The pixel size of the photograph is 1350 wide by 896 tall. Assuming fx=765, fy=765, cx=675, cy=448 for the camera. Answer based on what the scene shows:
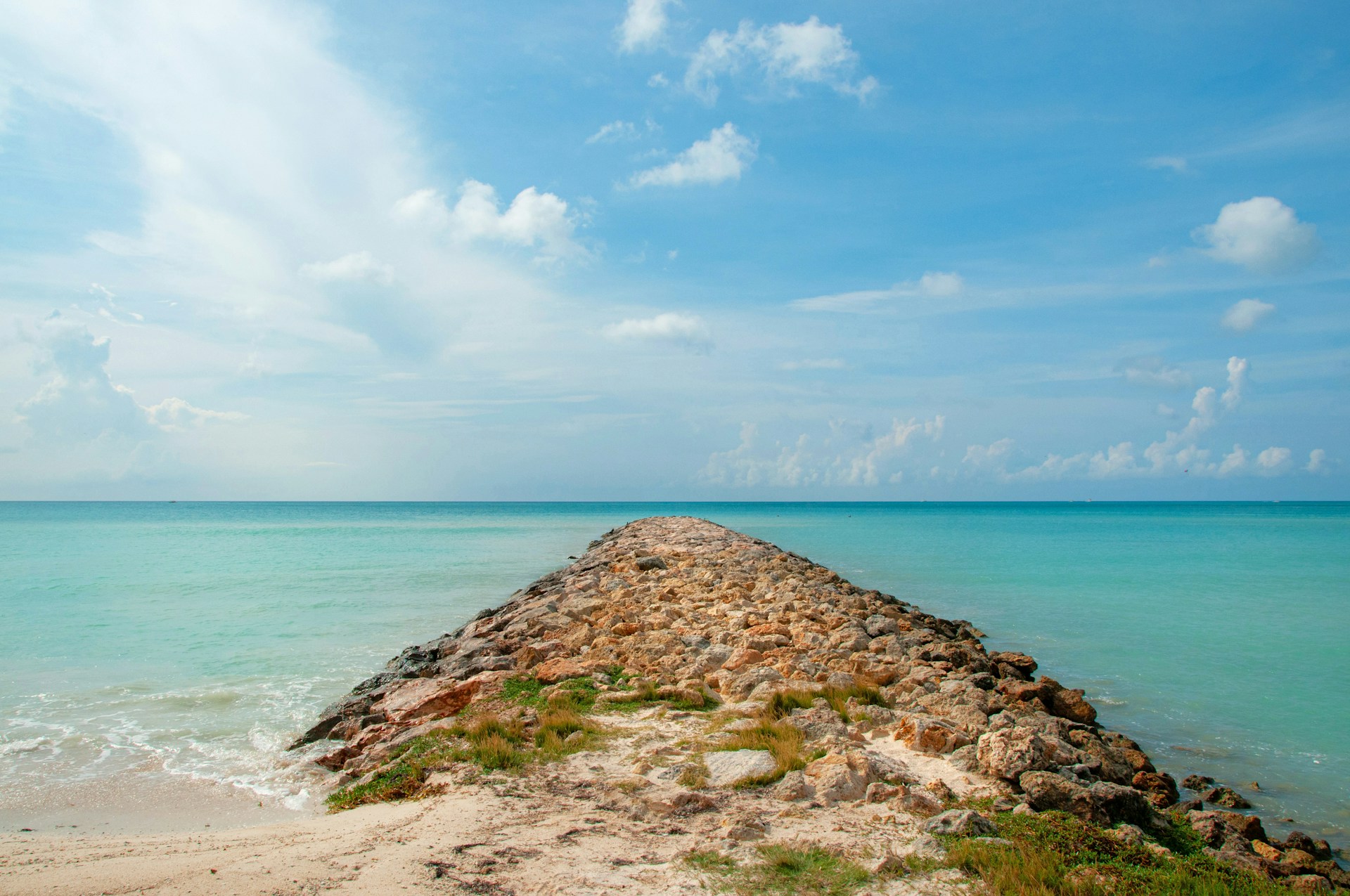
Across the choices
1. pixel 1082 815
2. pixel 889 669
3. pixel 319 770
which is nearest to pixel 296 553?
pixel 319 770

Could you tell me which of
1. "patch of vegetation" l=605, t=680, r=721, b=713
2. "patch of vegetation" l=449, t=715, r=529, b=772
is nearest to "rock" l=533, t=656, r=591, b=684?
"patch of vegetation" l=605, t=680, r=721, b=713

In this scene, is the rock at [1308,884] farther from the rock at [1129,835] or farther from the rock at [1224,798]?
the rock at [1224,798]

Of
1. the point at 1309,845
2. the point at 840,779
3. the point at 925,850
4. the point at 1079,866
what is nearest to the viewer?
the point at 1079,866

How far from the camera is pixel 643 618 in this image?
37.5ft

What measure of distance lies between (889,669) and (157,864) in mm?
6504

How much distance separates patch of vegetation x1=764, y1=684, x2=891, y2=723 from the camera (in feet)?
22.6

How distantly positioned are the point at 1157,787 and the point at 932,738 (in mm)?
2228

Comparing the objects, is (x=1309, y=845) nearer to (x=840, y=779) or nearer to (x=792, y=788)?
(x=840, y=779)

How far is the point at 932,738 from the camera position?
604 cm

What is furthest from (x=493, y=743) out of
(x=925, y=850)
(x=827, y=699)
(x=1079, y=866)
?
(x=1079, y=866)

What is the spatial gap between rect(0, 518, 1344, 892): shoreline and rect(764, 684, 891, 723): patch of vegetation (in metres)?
0.13

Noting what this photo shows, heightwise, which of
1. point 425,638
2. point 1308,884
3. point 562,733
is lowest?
point 425,638

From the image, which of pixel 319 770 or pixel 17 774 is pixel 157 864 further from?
pixel 17 774

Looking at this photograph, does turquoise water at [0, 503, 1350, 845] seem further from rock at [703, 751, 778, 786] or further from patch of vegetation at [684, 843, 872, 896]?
patch of vegetation at [684, 843, 872, 896]
